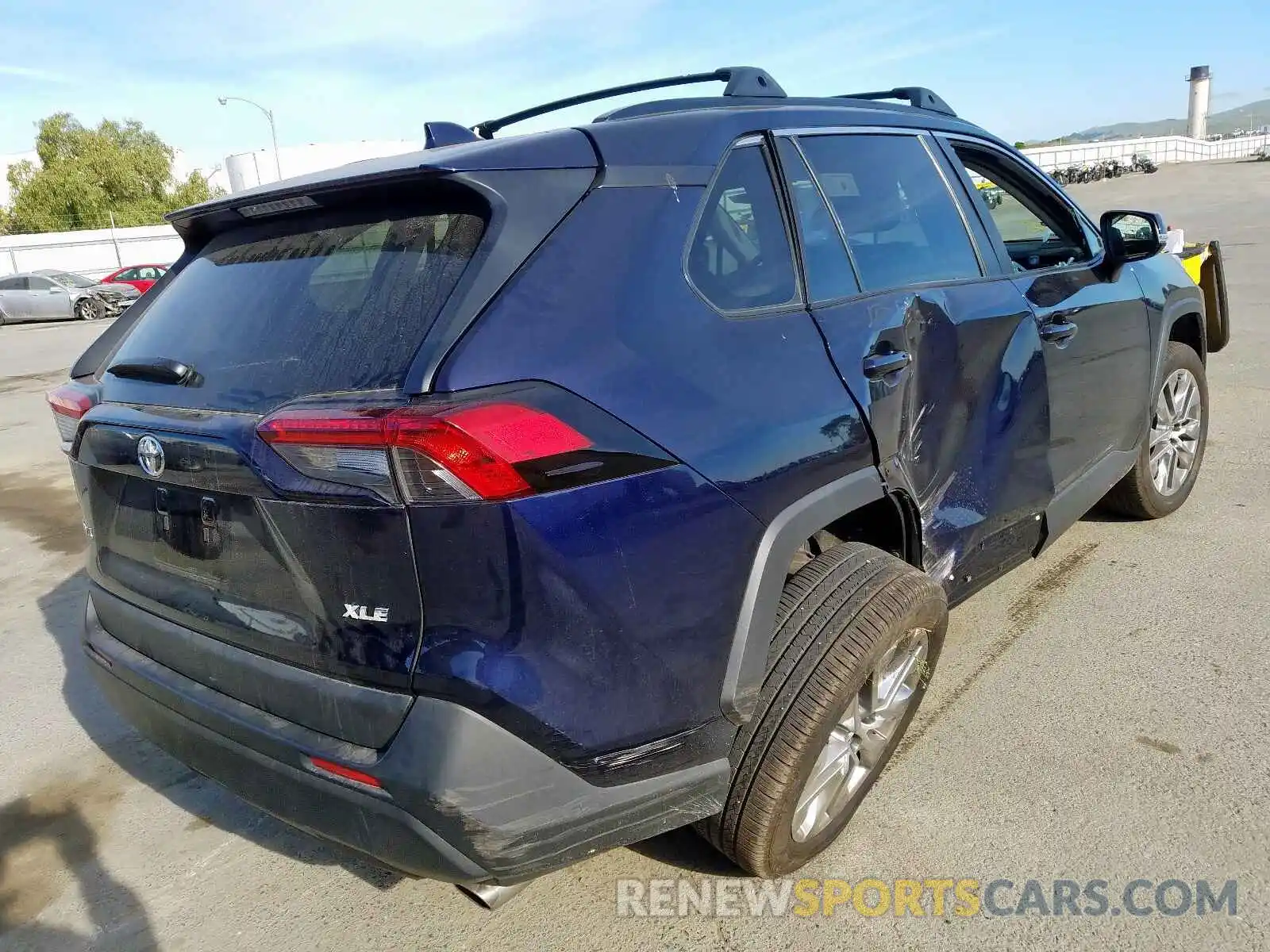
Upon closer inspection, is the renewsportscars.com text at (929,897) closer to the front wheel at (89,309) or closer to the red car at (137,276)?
the front wheel at (89,309)

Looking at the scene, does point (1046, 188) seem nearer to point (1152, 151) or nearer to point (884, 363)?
point (884, 363)

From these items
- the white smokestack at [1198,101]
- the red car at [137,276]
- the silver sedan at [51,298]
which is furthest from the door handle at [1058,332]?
the white smokestack at [1198,101]

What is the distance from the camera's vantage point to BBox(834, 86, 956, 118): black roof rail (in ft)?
10.9

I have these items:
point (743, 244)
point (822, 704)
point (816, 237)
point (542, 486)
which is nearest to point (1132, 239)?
point (816, 237)

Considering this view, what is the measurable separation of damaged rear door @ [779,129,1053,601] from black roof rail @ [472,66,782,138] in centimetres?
22

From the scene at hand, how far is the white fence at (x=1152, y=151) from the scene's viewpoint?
54.4 metres

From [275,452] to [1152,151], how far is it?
7088 cm

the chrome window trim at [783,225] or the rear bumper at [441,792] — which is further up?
the chrome window trim at [783,225]

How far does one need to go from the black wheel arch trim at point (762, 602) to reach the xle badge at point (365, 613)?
71 cm

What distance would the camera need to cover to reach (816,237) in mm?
2439

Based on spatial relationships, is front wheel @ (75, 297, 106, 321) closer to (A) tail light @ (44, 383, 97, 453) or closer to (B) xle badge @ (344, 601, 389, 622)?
(A) tail light @ (44, 383, 97, 453)

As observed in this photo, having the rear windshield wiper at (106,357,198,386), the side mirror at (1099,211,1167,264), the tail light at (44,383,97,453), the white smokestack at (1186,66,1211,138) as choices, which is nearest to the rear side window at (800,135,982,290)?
the side mirror at (1099,211,1167,264)

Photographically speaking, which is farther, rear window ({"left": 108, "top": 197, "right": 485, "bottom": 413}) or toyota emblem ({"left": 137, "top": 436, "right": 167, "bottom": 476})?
toyota emblem ({"left": 137, "top": 436, "right": 167, "bottom": 476})

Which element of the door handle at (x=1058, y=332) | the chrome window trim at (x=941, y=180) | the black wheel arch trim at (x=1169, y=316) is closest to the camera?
the chrome window trim at (x=941, y=180)
